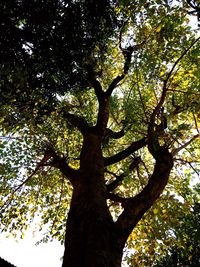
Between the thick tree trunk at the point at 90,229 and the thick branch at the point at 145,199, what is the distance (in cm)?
27

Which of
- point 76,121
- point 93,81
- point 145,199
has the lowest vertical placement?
point 145,199

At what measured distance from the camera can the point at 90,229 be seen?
4379 millimetres

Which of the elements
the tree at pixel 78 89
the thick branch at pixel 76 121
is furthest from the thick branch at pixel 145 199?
the thick branch at pixel 76 121

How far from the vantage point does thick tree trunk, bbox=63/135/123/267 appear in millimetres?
3916

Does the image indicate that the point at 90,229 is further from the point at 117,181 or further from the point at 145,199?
the point at 117,181

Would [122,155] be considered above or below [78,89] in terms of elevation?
below

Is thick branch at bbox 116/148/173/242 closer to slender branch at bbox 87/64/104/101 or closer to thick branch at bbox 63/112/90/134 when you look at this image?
thick branch at bbox 63/112/90/134

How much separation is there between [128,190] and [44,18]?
28.3 ft

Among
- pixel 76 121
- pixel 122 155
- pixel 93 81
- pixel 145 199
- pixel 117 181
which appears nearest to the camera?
pixel 145 199

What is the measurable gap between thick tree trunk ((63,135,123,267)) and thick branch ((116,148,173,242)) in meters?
0.27

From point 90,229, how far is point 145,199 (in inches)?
55.2

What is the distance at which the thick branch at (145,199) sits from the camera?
183 inches

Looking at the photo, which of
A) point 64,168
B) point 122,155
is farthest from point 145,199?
point 122,155

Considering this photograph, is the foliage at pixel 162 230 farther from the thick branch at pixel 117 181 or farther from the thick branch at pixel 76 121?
the thick branch at pixel 76 121
